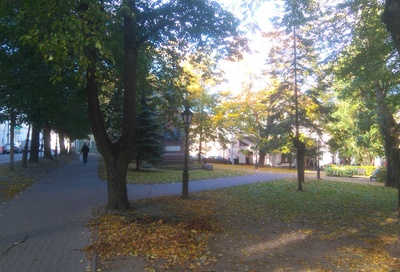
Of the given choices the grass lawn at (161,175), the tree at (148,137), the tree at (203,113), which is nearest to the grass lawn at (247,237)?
the grass lawn at (161,175)

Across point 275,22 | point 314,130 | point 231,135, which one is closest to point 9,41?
point 275,22

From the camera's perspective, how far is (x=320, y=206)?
1160cm

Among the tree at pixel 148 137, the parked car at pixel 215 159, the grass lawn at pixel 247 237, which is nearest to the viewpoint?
the grass lawn at pixel 247 237

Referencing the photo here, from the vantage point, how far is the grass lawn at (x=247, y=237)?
18.9ft

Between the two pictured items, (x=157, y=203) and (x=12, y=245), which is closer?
(x=12, y=245)

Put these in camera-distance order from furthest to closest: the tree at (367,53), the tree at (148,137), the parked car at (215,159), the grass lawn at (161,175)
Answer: the parked car at (215,159)
the tree at (148,137)
the grass lawn at (161,175)
the tree at (367,53)

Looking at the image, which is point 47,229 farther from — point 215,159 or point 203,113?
point 215,159

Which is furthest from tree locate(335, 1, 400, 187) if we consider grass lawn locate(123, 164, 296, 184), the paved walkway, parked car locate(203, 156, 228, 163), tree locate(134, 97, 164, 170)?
parked car locate(203, 156, 228, 163)

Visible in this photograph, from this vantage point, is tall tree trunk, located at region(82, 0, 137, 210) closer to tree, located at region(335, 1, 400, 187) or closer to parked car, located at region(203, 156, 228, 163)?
tree, located at region(335, 1, 400, 187)

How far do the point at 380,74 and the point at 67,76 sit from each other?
918 cm

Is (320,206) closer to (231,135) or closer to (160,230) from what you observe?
(160,230)

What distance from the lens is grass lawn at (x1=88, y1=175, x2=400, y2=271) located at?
5.76 metres

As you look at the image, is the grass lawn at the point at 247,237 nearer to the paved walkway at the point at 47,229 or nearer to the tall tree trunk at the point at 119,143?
the paved walkway at the point at 47,229

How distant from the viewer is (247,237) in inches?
293
